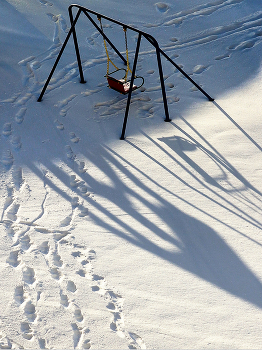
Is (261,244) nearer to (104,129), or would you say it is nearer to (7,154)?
(104,129)

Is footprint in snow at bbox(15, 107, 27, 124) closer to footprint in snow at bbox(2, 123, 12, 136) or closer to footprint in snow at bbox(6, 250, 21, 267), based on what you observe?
footprint in snow at bbox(2, 123, 12, 136)

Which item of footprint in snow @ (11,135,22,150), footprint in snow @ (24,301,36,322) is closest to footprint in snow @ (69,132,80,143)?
footprint in snow @ (11,135,22,150)

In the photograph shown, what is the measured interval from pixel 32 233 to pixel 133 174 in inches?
40.0

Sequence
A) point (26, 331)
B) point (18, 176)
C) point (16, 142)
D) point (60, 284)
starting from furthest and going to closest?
point (16, 142) < point (18, 176) < point (60, 284) < point (26, 331)

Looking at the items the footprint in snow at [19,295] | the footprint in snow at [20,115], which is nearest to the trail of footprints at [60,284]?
the footprint in snow at [19,295]

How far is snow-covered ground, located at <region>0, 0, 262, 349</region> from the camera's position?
7.43 feet

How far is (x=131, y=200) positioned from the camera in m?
3.10

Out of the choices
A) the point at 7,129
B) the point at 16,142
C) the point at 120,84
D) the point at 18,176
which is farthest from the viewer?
the point at 120,84

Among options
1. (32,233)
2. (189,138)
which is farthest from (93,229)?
(189,138)

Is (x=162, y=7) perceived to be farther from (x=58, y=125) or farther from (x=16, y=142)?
(x=16, y=142)

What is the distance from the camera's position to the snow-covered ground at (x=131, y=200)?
2266mm

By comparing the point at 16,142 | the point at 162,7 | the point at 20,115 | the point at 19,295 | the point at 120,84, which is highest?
the point at 162,7

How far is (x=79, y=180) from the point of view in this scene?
10.9 feet

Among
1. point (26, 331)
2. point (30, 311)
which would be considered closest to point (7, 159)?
point (30, 311)
